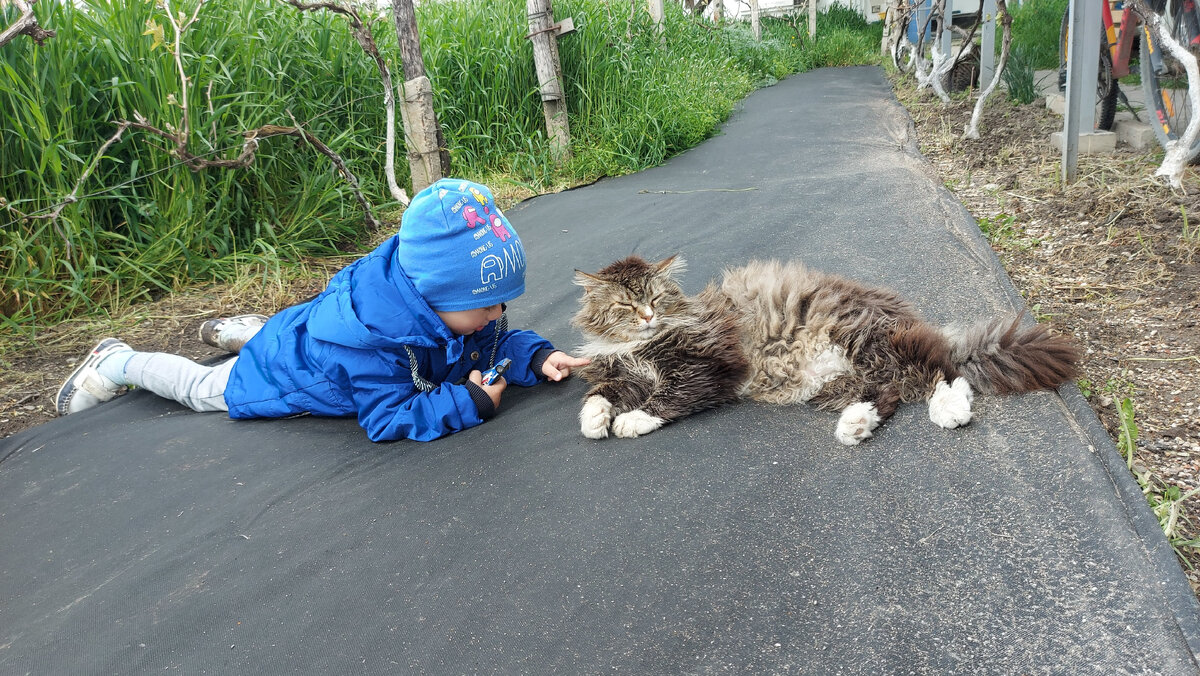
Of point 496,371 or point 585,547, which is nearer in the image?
point 585,547

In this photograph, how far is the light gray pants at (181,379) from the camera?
287cm

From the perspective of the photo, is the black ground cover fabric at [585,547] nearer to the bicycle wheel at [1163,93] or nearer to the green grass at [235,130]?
the green grass at [235,130]

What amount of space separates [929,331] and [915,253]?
1.35 metres

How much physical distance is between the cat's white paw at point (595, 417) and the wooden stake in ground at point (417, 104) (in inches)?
112

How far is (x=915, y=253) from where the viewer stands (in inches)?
139

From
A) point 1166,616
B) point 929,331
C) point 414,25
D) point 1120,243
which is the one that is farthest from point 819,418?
point 414,25

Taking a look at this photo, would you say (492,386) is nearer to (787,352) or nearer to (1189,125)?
(787,352)

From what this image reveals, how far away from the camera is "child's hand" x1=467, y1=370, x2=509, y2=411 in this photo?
259 centimetres

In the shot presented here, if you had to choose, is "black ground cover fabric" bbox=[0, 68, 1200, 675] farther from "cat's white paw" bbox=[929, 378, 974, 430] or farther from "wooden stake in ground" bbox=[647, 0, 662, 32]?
"wooden stake in ground" bbox=[647, 0, 662, 32]

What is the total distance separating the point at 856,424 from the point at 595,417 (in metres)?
0.81

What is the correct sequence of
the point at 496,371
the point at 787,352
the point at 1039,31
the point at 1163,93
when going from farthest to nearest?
the point at 1039,31, the point at 1163,93, the point at 496,371, the point at 787,352

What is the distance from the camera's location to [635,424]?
238 centimetres

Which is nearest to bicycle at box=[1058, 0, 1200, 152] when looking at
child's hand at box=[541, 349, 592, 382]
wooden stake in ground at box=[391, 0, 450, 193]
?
child's hand at box=[541, 349, 592, 382]

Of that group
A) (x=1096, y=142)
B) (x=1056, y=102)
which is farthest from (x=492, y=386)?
(x=1056, y=102)
